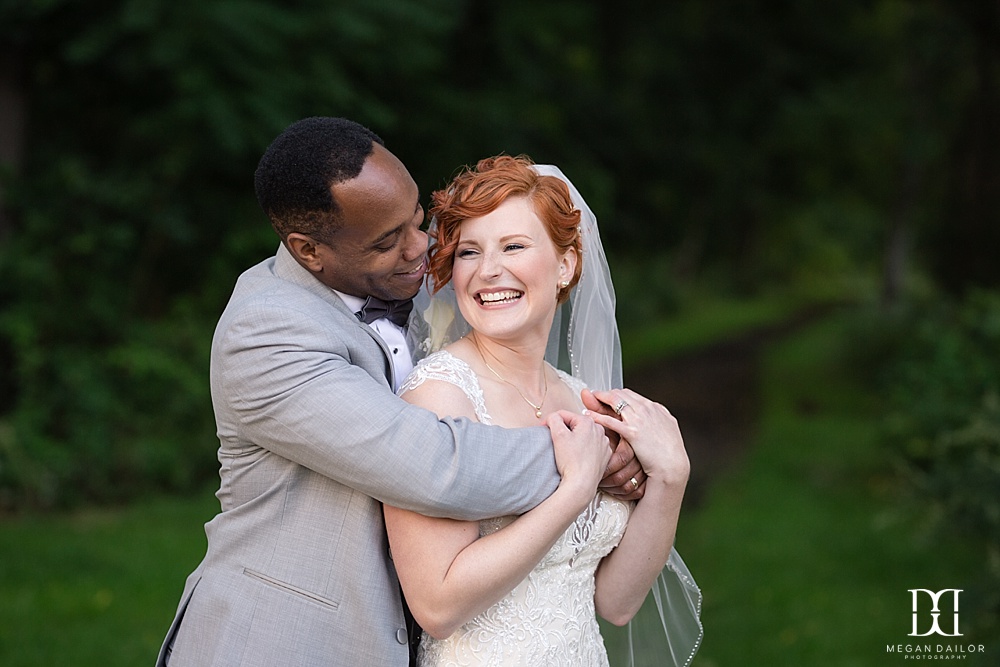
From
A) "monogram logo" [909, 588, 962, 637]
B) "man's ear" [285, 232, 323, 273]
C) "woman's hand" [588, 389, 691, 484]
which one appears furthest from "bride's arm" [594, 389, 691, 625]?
"monogram logo" [909, 588, 962, 637]

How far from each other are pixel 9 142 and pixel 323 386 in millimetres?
7169

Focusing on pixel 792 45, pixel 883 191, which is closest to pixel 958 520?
pixel 792 45

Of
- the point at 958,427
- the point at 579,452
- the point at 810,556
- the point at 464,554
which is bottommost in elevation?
the point at 464,554

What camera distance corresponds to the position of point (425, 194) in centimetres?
936

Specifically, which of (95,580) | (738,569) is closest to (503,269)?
(95,580)

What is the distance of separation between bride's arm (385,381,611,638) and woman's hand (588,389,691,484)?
0.86 ft

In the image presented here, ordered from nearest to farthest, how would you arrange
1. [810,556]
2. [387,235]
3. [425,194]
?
[387,235]
[810,556]
[425,194]

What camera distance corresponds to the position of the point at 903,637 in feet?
20.1

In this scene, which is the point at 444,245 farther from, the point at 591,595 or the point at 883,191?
the point at 883,191

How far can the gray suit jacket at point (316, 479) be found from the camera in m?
2.18

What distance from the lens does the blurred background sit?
254 inches

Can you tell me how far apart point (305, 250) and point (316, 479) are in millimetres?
525

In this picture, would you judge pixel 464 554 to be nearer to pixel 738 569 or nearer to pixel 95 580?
pixel 95 580

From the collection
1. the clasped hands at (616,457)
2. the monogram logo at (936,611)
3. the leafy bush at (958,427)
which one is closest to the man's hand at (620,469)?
the clasped hands at (616,457)
